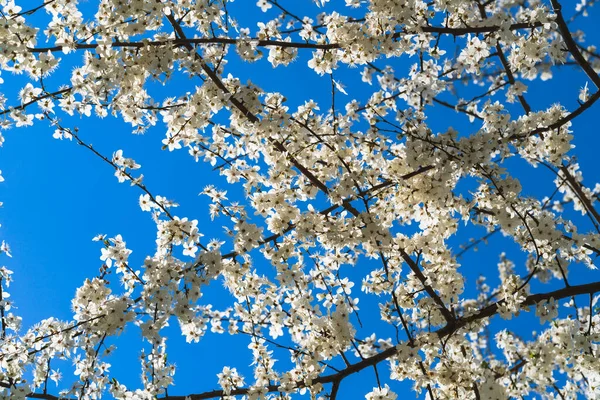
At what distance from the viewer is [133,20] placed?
18.3 feet

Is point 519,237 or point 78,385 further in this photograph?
point 519,237

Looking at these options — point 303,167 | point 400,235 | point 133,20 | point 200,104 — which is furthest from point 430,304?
point 133,20

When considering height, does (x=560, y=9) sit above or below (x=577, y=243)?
above

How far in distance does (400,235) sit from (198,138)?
2439 mm

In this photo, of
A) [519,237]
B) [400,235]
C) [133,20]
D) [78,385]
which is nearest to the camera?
[78,385]

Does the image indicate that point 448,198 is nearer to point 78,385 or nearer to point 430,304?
point 430,304

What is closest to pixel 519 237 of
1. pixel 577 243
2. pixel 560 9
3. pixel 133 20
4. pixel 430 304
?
pixel 577 243

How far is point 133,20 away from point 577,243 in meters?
4.84

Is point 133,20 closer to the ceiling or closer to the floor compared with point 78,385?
closer to the ceiling

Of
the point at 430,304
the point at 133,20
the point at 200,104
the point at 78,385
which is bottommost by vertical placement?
the point at 78,385

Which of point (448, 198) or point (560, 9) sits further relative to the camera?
point (448, 198)

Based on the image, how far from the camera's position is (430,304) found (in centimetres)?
624

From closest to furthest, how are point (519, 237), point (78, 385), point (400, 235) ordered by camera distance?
point (78, 385) < point (519, 237) < point (400, 235)

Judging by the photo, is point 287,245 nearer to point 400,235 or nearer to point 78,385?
point 400,235
